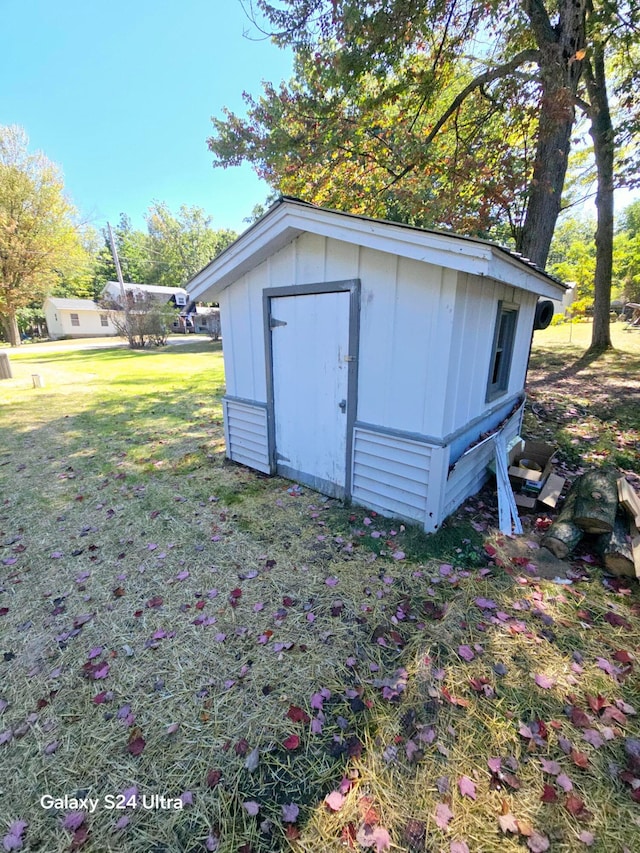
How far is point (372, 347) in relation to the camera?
3.43 m

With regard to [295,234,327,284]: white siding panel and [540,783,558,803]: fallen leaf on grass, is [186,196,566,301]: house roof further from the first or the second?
[540,783,558,803]: fallen leaf on grass

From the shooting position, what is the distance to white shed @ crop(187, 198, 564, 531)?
3031 mm

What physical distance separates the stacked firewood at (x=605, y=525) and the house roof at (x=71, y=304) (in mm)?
37466

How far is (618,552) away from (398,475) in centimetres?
180

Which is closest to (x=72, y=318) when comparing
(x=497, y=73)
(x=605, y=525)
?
(x=497, y=73)

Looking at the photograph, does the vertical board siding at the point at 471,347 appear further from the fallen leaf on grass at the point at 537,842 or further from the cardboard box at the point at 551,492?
the fallen leaf on grass at the point at 537,842

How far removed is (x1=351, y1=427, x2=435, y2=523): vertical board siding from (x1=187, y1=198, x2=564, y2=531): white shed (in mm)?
11

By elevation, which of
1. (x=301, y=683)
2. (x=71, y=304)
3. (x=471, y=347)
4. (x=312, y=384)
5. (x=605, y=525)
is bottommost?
(x=301, y=683)

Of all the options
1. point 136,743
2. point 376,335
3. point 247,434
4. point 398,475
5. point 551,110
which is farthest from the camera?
point 551,110

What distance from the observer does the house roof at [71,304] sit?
102ft

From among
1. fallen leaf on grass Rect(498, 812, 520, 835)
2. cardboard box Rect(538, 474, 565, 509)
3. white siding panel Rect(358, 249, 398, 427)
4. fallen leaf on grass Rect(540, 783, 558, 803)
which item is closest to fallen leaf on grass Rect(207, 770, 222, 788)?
fallen leaf on grass Rect(498, 812, 520, 835)

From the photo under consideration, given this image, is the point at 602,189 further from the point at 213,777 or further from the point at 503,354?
the point at 213,777

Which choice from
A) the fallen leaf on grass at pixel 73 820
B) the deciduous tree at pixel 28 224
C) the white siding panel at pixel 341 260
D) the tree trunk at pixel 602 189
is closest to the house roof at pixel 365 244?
the white siding panel at pixel 341 260

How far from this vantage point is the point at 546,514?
3.80 meters
